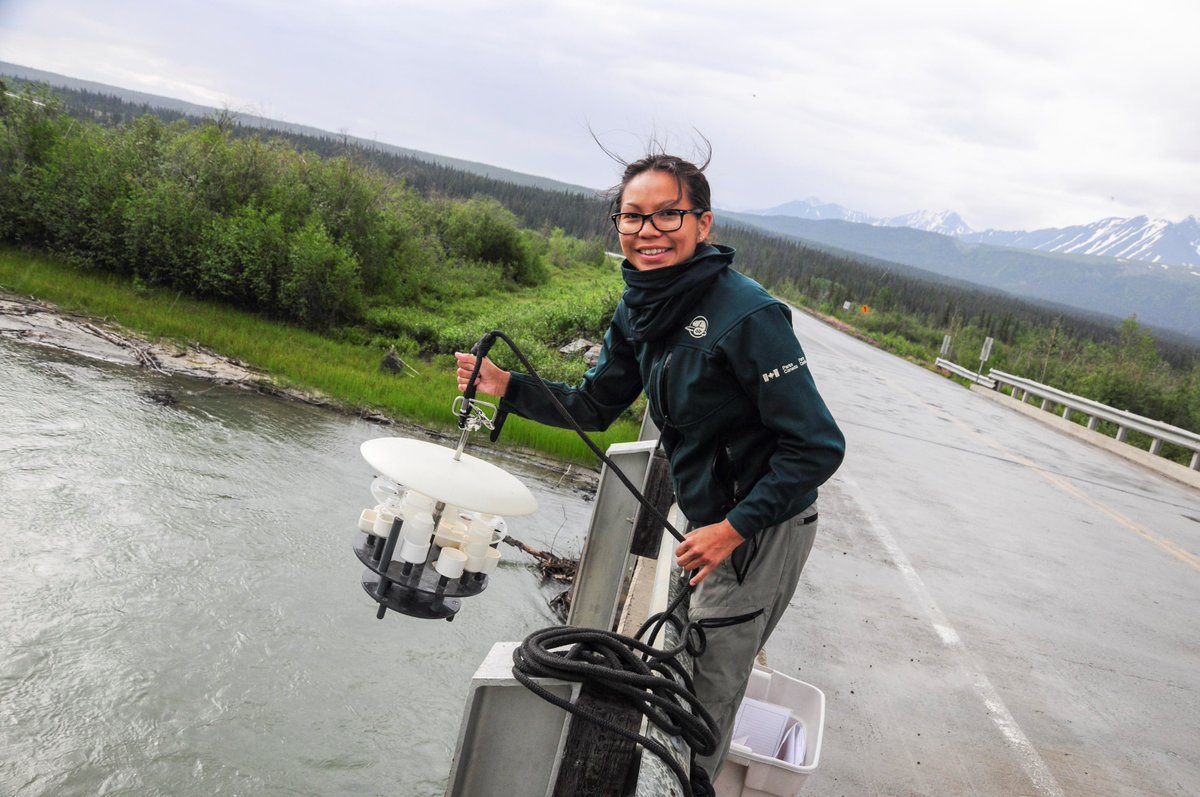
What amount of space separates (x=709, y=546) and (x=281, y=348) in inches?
564

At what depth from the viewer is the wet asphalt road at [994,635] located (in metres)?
5.25

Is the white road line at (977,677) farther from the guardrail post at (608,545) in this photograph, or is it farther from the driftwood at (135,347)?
the driftwood at (135,347)

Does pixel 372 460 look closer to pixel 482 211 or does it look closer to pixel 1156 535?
pixel 1156 535

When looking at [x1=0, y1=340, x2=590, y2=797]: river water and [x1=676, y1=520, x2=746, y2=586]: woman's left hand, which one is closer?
[x1=676, y1=520, x2=746, y2=586]: woman's left hand

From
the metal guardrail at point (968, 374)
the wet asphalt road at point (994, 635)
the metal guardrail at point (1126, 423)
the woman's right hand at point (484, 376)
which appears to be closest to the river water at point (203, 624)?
the wet asphalt road at point (994, 635)

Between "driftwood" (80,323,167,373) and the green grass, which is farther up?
the green grass

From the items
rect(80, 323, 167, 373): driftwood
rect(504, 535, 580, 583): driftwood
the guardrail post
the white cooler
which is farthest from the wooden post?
rect(80, 323, 167, 373): driftwood

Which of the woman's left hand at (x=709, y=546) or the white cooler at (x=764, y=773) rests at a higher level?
the woman's left hand at (x=709, y=546)

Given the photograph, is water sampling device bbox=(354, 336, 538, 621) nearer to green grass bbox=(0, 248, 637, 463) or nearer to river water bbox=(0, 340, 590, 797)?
river water bbox=(0, 340, 590, 797)

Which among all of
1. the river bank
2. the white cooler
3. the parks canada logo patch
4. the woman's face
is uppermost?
the woman's face

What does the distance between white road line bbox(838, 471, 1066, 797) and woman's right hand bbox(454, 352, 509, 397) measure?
142 inches

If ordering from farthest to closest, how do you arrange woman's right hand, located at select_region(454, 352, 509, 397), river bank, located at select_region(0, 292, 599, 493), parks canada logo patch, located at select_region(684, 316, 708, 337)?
1. river bank, located at select_region(0, 292, 599, 493)
2. woman's right hand, located at select_region(454, 352, 509, 397)
3. parks canada logo patch, located at select_region(684, 316, 708, 337)

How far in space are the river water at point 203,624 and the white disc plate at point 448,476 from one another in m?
3.01

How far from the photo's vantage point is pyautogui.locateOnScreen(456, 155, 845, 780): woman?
295 centimetres
